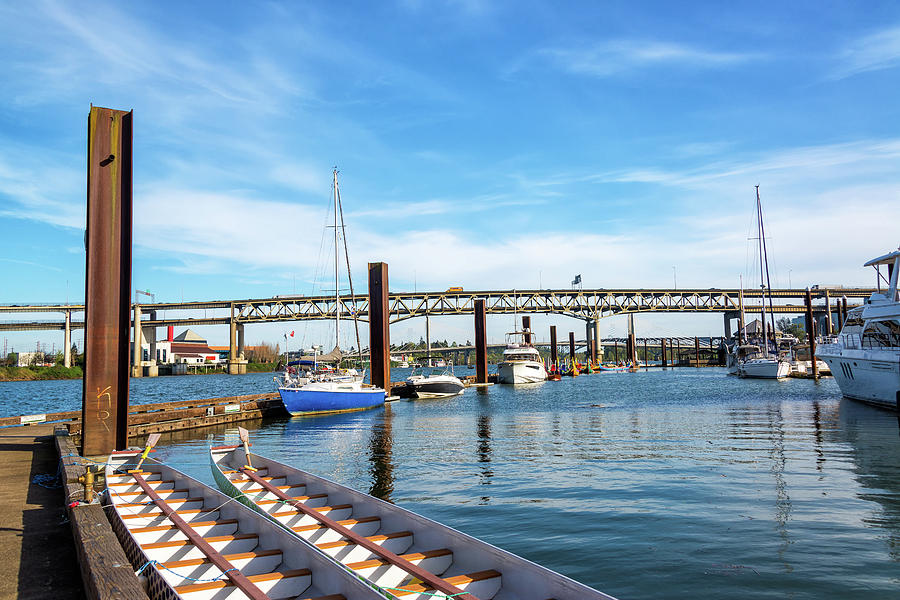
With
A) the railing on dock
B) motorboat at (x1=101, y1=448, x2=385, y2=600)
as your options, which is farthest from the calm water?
motorboat at (x1=101, y1=448, x2=385, y2=600)

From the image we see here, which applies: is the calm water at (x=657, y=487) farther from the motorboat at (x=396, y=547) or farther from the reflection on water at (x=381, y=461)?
the motorboat at (x=396, y=547)

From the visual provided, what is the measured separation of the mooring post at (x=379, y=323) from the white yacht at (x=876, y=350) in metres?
28.3

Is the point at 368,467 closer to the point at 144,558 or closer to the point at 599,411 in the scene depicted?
the point at 144,558

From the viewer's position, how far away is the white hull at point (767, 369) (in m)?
65.1

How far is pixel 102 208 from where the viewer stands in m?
14.0

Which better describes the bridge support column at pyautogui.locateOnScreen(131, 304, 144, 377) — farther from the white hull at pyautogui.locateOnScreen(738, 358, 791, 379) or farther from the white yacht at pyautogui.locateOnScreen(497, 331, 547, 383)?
the white hull at pyautogui.locateOnScreen(738, 358, 791, 379)

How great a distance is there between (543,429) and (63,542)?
21773mm

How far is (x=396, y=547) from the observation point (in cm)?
798

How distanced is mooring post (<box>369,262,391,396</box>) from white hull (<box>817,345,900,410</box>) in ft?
92.9

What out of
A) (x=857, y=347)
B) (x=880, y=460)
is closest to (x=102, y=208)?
(x=880, y=460)

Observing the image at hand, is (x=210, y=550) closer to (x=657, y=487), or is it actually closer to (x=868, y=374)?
(x=657, y=487)

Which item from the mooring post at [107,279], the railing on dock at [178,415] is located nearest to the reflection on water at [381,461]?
the mooring post at [107,279]

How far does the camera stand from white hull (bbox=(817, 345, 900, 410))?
2864cm

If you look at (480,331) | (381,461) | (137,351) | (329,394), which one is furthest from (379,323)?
(137,351)
